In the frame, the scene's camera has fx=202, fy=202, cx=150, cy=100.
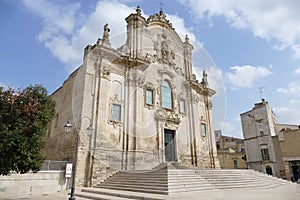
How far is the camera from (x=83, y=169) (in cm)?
1121

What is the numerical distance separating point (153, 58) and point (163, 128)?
19.4 feet

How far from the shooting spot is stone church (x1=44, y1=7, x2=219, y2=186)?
40.0 ft

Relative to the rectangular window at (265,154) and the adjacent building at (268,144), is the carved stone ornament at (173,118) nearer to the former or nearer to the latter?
the adjacent building at (268,144)

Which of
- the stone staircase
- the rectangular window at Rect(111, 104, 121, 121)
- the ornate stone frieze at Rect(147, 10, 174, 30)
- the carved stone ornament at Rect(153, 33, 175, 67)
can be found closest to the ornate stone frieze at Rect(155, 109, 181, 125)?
the rectangular window at Rect(111, 104, 121, 121)

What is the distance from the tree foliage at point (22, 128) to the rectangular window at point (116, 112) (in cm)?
593

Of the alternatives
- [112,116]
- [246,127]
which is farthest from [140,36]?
[246,127]

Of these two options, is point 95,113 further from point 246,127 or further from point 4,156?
point 246,127

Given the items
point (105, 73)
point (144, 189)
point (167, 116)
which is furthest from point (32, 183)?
point (167, 116)

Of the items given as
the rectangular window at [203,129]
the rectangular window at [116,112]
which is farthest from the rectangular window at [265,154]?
the rectangular window at [116,112]

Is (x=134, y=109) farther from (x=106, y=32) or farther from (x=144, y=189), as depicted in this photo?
(x=144, y=189)

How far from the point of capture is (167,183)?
827 centimetres

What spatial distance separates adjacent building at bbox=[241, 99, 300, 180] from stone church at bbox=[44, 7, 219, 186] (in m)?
8.97

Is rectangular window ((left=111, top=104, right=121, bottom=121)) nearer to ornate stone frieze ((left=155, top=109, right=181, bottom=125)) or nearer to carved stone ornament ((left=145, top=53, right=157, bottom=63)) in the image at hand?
ornate stone frieze ((left=155, top=109, right=181, bottom=125))

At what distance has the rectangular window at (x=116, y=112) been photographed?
527 inches
